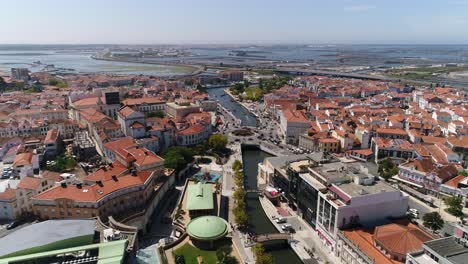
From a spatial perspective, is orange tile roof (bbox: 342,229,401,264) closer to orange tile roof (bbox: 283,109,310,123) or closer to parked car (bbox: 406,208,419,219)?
parked car (bbox: 406,208,419,219)

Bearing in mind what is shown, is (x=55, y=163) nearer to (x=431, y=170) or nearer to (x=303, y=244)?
(x=303, y=244)

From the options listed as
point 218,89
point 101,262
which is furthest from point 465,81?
point 101,262

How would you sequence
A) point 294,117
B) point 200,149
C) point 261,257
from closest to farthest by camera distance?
point 261,257 → point 200,149 → point 294,117

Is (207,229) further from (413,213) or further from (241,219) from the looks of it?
(413,213)

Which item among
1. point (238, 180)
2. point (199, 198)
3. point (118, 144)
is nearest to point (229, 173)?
point (238, 180)

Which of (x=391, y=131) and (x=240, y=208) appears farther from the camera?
(x=391, y=131)

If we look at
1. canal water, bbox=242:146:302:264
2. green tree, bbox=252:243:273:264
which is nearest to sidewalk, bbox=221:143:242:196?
canal water, bbox=242:146:302:264

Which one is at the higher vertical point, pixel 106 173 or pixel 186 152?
pixel 106 173
